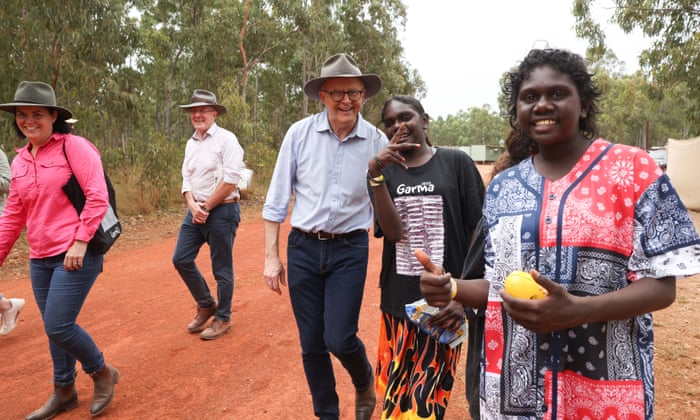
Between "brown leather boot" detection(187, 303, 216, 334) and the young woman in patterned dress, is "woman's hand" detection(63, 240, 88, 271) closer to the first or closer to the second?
"brown leather boot" detection(187, 303, 216, 334)

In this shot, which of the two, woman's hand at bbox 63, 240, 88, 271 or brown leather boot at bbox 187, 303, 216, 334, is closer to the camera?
woman's hand at bbox 63, 240, 88, 271

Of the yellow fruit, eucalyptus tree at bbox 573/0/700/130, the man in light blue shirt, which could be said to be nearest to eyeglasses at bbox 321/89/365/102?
the man in light blue shirt

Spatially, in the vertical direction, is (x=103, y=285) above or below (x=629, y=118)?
below

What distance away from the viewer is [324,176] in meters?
2.84

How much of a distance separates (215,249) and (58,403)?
67.2 inches

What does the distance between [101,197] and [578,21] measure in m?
15.1

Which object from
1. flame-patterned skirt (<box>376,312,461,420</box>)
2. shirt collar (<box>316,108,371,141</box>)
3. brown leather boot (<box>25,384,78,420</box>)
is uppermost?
shirt collar (<box>316,108,371,141</box>)

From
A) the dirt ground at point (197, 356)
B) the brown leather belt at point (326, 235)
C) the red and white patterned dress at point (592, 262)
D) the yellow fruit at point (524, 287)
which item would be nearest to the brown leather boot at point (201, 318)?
the dirt ground at point (197, 356)

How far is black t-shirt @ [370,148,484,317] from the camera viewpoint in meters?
2.47

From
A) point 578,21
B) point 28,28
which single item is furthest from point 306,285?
point 578,21

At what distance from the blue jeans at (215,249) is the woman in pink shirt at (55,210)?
4.30 feet

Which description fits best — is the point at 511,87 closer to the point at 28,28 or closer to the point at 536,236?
the point at 536,236

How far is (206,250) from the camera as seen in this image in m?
→ 8.25

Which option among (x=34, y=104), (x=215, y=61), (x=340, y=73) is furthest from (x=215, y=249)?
(x=215, y=61)
